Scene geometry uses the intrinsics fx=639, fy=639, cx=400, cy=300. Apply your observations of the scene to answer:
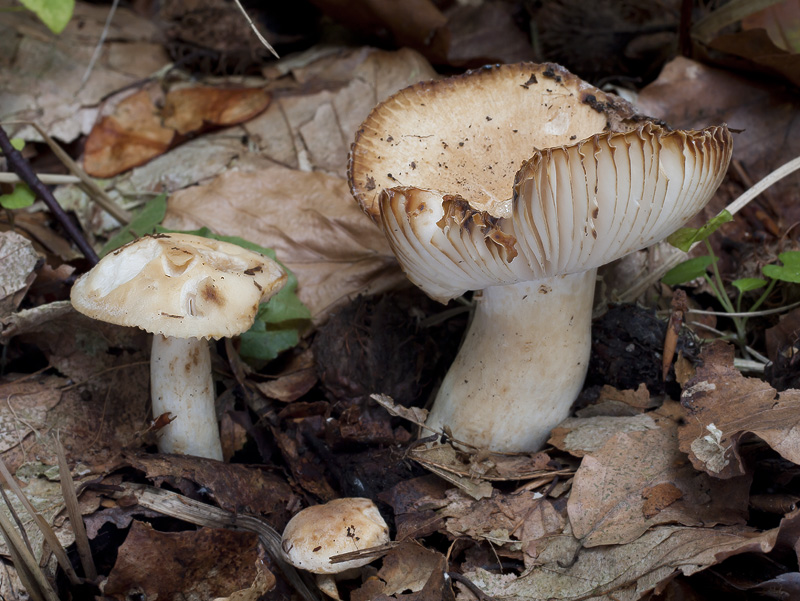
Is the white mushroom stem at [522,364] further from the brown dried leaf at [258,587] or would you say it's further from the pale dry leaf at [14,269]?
the pale dry leaf at [14,269]

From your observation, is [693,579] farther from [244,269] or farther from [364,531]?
[244,269]

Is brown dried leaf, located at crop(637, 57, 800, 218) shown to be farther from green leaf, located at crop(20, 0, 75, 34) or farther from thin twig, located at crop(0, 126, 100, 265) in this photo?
thin twig, located at crop(0, 126, 100, 265)

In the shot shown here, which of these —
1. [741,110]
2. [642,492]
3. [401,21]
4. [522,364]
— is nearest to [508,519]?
[642,492]

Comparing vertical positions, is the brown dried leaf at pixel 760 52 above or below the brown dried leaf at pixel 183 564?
above

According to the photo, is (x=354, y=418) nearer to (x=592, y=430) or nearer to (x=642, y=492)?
(x=592, y=430)

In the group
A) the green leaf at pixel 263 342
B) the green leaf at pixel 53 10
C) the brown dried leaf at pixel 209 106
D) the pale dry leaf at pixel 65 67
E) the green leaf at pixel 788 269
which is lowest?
the green leaf at pixel 263 342

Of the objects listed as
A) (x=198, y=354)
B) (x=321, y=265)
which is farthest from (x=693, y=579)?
(x=321, y=265)

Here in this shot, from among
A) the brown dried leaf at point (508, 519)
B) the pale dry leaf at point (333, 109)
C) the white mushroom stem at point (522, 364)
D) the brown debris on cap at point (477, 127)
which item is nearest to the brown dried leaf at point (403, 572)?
the brown dried leaf at point (508, 519)

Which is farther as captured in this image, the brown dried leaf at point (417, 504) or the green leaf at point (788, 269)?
the green leaf at point (788, 269)
